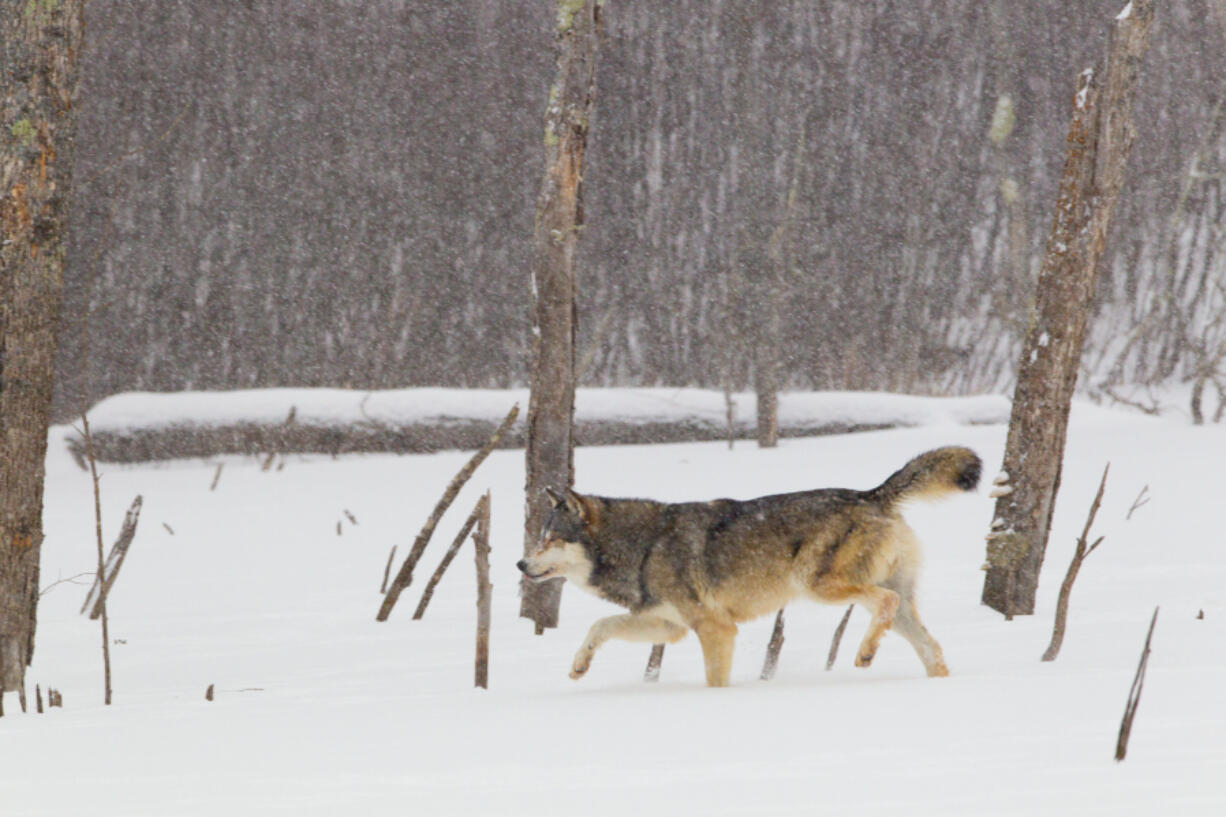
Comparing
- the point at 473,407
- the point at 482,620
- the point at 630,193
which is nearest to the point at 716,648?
the point at 482,620

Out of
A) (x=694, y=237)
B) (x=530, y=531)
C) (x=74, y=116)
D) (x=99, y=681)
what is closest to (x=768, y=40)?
(x=694, y=237)

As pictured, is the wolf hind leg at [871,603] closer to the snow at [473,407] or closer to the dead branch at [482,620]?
the dead branch at [482,620]

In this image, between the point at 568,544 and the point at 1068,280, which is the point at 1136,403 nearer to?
the point at 1068,280

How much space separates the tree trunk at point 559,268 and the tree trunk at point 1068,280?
8.28 feet

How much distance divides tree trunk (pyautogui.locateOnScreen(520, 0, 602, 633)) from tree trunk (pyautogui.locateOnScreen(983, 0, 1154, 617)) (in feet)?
8.28

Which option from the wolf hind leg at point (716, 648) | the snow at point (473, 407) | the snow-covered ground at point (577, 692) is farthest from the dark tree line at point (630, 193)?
the wolf hind leg at point (716, 648)

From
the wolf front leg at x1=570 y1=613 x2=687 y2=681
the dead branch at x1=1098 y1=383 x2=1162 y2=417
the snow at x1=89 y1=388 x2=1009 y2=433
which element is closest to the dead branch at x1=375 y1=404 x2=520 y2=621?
the wolf front leg at x1=570 y1=613 x2=687 y2=681

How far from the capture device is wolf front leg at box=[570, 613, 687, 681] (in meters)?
4.57

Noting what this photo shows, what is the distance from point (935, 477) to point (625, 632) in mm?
1346

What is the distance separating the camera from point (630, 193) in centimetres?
1398

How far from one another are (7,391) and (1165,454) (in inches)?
406

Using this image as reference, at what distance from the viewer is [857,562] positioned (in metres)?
4.44

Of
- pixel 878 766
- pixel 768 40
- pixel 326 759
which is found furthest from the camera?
pixel 768 40

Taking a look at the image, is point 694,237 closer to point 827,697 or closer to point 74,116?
point 74,116
